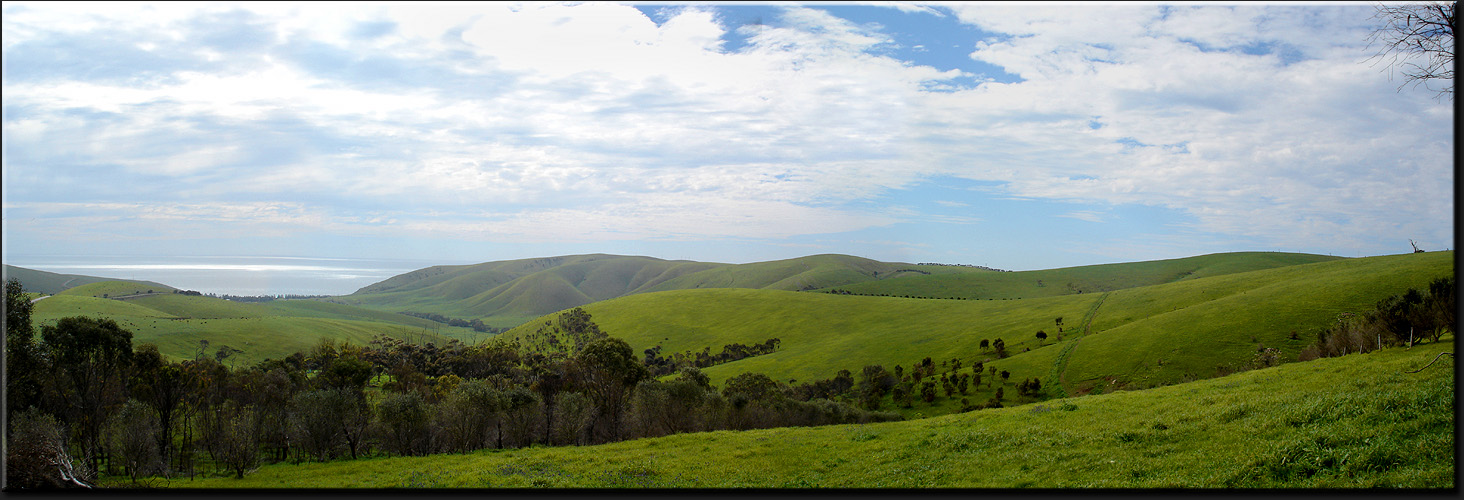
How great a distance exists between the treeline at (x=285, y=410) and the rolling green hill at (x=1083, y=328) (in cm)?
2489

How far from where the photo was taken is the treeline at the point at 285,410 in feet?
94.5

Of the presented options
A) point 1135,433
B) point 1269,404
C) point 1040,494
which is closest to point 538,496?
point 1040,494

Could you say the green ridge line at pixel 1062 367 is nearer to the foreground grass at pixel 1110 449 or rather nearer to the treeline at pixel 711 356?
the foreground grass at pixel 1110 449

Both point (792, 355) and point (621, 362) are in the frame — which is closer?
point (621, 362)

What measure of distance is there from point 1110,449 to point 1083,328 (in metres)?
67.1

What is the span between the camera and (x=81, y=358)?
30766 mm

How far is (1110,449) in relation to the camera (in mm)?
14148

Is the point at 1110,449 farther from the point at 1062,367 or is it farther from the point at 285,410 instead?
the point at 285,410

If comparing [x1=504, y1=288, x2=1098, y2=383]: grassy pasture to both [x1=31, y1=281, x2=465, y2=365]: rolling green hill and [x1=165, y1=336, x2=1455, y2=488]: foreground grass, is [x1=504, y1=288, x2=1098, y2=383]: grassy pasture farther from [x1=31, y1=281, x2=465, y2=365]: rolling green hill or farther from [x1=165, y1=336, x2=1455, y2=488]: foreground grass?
[x1=165, y1=336, x2=1455, y2=488]: foreground grass

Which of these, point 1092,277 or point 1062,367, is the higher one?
point 1092,277

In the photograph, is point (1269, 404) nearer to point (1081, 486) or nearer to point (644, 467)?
point (1081, 486)

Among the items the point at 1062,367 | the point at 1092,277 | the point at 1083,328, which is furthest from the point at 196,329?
the point at 1092,277

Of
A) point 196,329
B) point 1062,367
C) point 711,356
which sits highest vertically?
point 1062,367

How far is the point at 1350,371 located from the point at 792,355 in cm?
7856
